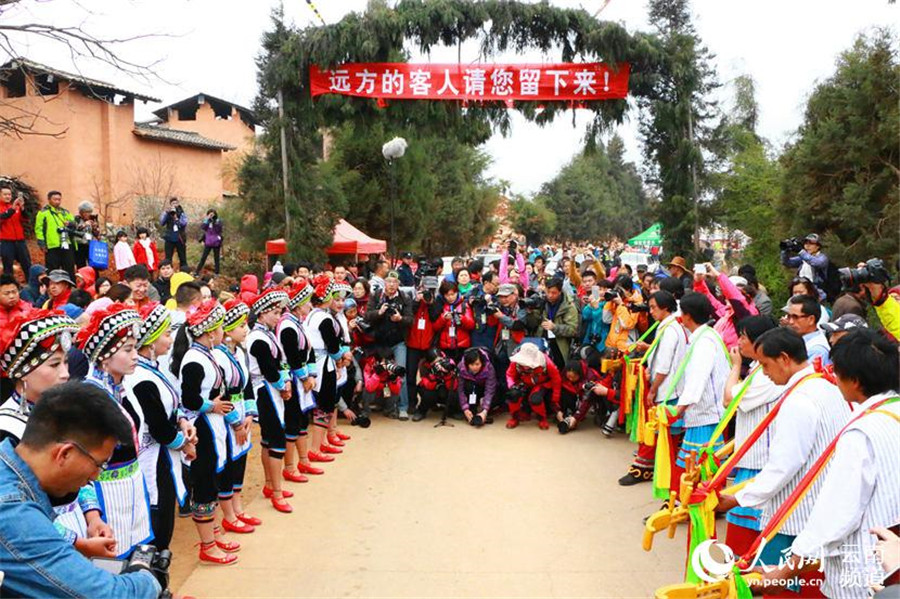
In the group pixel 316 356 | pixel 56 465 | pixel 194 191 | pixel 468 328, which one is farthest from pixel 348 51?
pixel 194 191

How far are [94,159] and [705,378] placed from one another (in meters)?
17.8

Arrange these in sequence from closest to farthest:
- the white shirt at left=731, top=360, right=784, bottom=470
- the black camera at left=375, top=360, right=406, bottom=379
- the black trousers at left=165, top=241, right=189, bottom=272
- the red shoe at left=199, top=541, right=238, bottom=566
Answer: the white shirt at left=731, top=360, right=784, bottom=470 < the red shoe at left=199, top=541, right=238, bottom=566 < the black camera at left=375, top=360, right=406, bottom=379 < the black trousers at left=165, top=241, right=189, bottom=272

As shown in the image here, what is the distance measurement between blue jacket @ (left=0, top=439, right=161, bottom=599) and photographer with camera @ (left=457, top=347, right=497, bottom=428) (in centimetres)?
593

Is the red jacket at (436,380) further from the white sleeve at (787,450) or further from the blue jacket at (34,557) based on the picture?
the blue jacket at (34,557)

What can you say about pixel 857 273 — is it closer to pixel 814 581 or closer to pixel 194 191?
pixel 814 581

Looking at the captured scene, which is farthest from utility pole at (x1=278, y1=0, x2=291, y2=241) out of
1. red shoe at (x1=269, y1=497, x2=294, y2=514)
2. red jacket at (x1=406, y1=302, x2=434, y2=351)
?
→ red shoe at (x1=269, y1=497, x2=294, y2=514)

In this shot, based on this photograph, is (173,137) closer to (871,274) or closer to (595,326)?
(595,326)

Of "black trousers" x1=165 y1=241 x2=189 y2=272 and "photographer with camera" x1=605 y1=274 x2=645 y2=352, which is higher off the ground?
"black trousers" x1=165 y1=241 x2=189 y2=272

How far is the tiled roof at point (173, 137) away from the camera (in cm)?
1928

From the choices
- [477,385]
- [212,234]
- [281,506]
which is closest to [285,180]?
[212,234]

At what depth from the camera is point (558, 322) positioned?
789cm

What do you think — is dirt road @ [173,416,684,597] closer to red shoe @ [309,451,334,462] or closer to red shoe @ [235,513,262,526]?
red shoe @ [235,513,262,526]

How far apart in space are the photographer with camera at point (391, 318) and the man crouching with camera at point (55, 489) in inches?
230

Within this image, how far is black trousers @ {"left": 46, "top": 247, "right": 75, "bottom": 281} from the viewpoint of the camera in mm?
9359
